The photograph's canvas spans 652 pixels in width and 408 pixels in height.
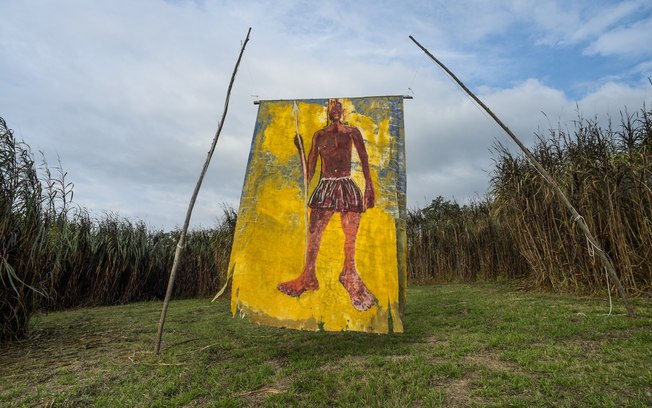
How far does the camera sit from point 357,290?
385 centimetres

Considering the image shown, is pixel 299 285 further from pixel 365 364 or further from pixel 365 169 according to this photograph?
pixel 365 169

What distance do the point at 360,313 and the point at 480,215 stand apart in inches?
384

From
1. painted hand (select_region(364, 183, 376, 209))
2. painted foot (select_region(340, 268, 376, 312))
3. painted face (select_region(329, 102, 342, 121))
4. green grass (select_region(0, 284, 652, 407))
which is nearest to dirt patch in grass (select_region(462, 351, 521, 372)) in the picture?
green grass (select_region(0, 284, 652, 407))

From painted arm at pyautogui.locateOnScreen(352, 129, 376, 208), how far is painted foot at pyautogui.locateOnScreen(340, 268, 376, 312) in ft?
2.73

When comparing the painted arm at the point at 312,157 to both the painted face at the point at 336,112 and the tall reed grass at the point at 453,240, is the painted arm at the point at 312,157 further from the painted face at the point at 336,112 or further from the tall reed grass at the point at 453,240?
the tall reed grass at the point at 453,240

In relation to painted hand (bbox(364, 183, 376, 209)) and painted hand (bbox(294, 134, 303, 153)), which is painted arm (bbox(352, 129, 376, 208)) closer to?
painted hand (bbox(364, 183, 376, 209))

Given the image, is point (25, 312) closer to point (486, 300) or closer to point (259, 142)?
point (259, 142)

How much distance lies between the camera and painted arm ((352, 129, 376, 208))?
13.7 ft

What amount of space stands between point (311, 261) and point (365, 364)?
121cm

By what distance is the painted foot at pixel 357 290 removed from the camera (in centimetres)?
379

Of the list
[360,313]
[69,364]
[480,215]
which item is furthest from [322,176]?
[480,215]

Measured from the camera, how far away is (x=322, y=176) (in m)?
4.39

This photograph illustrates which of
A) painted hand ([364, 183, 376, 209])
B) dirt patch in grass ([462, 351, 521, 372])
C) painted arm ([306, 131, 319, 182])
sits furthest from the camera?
painted arm ([306, 131, 319, 182])

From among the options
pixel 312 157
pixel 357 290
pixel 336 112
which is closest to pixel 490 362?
pixel 357 290
